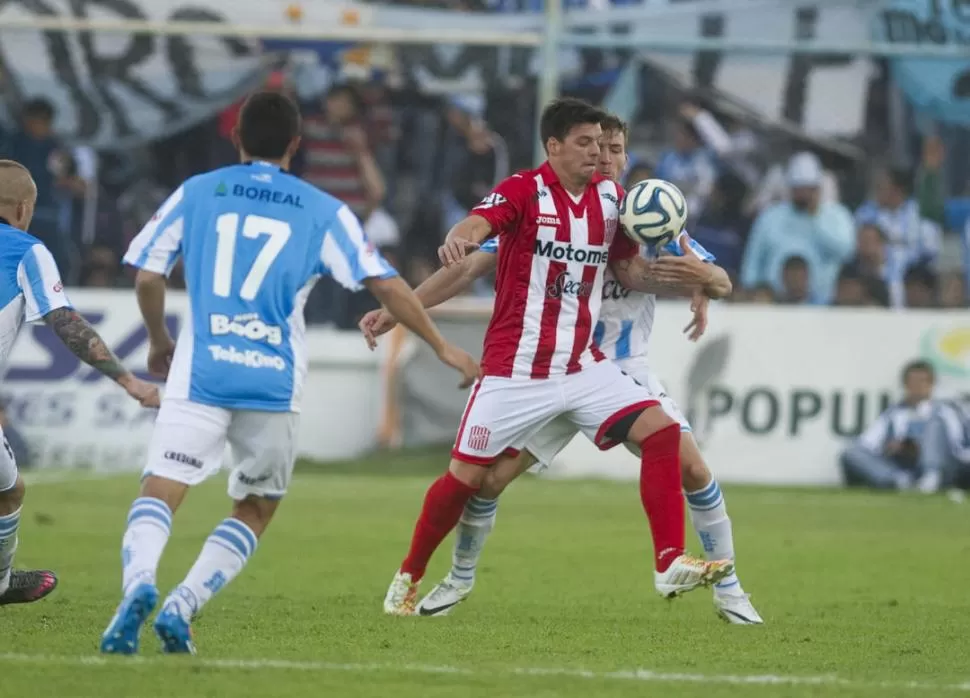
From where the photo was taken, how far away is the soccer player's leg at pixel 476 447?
8.43m

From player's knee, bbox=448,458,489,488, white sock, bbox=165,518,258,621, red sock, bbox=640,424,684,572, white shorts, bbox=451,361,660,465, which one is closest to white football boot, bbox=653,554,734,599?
red sock, bbox=640,424,684,572

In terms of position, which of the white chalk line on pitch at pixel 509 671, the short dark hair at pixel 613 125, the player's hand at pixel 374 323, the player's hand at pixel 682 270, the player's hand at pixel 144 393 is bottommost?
the white chalk line on pitch at pixel 509 671

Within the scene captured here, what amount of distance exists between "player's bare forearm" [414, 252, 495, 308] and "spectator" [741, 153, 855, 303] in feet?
32.9

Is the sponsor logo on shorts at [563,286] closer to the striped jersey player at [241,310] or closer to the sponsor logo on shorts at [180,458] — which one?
the striped jersey player at [241,310]

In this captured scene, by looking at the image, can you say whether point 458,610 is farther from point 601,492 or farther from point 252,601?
point 601,492

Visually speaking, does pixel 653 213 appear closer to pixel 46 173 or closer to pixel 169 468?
pixel 169 468

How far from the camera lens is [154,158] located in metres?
19.6

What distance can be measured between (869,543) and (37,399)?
8580mm

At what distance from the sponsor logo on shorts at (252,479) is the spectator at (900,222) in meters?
12.9

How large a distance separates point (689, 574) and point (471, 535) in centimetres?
135

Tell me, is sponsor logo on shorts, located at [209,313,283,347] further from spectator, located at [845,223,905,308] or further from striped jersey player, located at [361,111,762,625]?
spectator, located at [845,223,905,308]

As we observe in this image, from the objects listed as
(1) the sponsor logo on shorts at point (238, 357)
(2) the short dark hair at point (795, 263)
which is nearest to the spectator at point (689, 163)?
(2) the short dark hair at point (795, 263)

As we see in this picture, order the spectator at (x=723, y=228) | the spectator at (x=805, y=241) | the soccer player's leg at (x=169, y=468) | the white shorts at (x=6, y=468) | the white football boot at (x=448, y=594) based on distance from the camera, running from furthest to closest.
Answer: the spectator at (x=723, y=228), the spectator at (x=805, y=241), the white football boot at (x=448, y=594), the white shorts at (x=6, y=468), the soccer player's leg at (x=169, y=468)

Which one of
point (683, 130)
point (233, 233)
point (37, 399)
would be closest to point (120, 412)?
point (37, 399)
